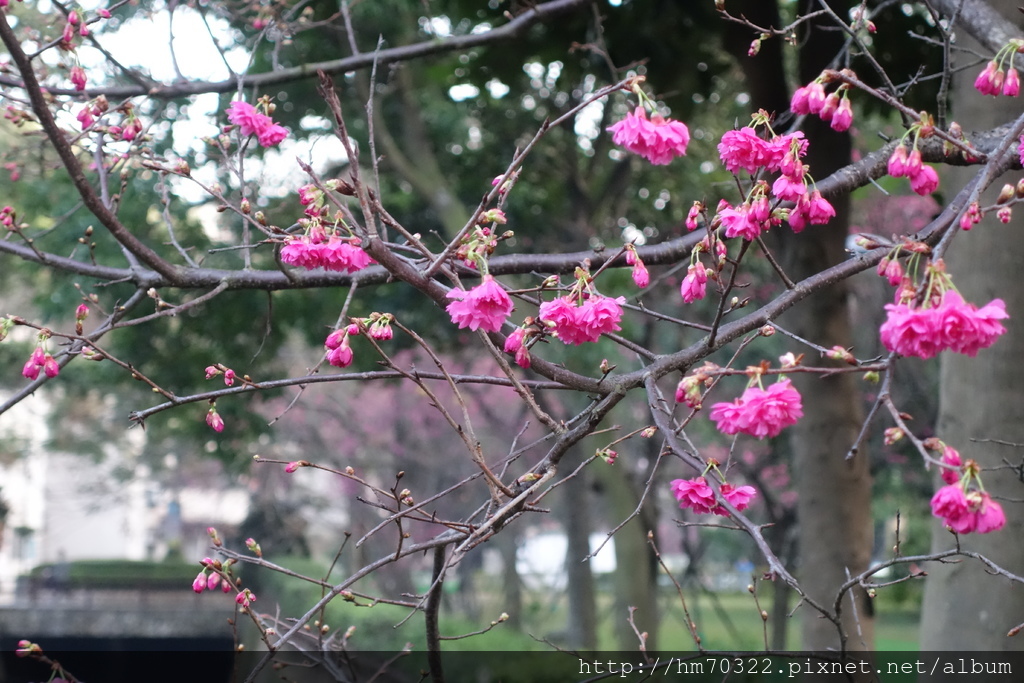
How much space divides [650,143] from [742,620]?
52.0 ft

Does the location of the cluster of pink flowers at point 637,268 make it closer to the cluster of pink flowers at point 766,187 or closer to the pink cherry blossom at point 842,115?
the cluster of pink flowers at point 766,187

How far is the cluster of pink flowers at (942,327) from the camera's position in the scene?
122 centimetres

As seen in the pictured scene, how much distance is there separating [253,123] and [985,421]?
Answer: 2798 mm

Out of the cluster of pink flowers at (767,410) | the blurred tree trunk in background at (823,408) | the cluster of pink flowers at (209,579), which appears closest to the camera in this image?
the cluster of pink flowers at (767,410)

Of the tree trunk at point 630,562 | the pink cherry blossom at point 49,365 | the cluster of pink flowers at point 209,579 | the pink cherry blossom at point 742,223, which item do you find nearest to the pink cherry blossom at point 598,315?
the pink cherry blossom at point 742,223

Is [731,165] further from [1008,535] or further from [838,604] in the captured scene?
[1008,535]

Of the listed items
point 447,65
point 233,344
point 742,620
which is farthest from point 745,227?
point 742,620

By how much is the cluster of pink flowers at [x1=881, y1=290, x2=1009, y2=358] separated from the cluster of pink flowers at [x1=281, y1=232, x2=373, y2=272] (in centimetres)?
108

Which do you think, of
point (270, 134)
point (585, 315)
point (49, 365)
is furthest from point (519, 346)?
point (270, 134)

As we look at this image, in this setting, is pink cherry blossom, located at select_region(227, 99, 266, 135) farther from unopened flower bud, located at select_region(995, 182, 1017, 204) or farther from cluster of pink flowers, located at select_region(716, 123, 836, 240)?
unopened flower bud, located at select_region(995, 182, 1017, 204)

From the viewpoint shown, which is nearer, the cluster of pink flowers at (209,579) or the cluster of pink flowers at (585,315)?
the cluster of pink flowers at (585,315)

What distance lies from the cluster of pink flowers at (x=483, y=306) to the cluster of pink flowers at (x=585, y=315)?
3.4 inches

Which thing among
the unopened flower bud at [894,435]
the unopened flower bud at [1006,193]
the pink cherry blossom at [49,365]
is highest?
the unopened flower bud at [1006,193]

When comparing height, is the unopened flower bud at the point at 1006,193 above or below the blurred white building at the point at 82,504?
below
